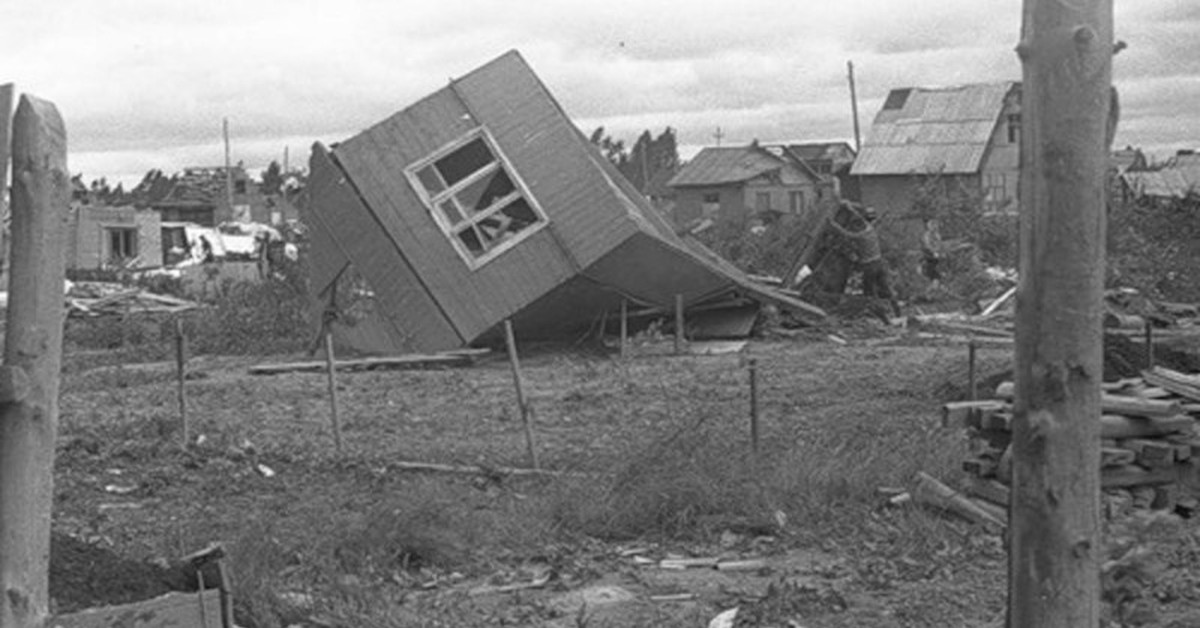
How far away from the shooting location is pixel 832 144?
77375 mm

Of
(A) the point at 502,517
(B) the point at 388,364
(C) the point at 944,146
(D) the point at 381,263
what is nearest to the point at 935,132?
(C) the point at 944,146

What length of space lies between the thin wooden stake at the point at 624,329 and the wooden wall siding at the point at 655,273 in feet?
0.61

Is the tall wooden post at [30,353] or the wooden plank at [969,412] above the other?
the tall wooden post at [30,353]

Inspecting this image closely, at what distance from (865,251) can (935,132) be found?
31907mm

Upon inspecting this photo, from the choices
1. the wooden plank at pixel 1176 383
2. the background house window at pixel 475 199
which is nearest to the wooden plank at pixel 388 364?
the background house window at pixel 475 199

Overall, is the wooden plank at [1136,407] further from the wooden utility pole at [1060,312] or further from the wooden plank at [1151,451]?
the wooden utility pole at [1060,312]

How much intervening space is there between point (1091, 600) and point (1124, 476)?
6546 millimetres

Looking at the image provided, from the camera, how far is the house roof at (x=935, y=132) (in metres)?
54.4

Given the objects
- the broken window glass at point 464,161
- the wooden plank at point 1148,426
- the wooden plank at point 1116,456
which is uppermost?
the broken window glass at point 464,161

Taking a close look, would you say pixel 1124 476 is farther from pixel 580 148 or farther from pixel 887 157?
pixel 887 157

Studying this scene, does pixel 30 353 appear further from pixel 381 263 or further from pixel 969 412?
pixel 381 263

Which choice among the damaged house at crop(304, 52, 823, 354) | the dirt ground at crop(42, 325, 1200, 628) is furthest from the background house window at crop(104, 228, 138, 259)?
the dirt ground at crop(42, 325, 1200, 628)

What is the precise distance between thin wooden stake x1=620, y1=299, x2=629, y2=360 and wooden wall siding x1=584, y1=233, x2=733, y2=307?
186mm

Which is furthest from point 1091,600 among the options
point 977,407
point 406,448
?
point 406,448
